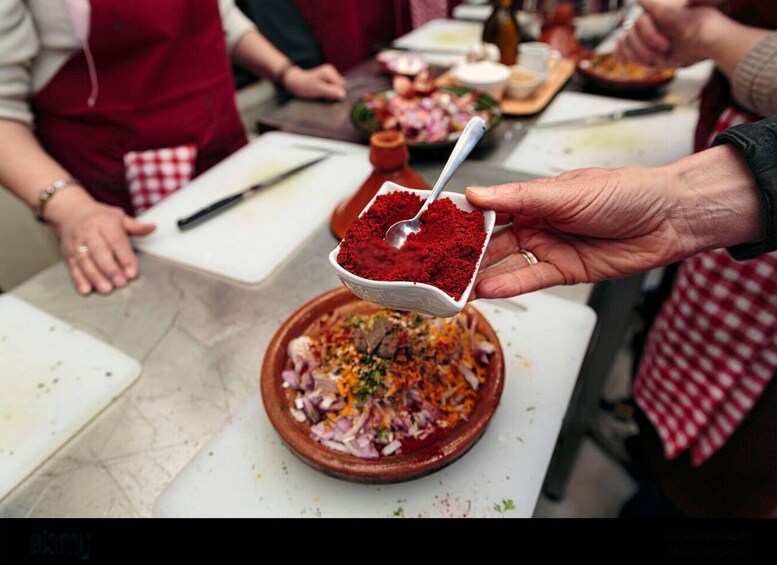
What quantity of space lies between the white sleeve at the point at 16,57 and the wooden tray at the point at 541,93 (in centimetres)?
126

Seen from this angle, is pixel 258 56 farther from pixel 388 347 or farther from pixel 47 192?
pixel 388 347

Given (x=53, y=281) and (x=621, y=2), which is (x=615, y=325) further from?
(x=621, y=2)

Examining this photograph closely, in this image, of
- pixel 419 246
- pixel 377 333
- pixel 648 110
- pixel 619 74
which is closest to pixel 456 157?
pixel 419 246

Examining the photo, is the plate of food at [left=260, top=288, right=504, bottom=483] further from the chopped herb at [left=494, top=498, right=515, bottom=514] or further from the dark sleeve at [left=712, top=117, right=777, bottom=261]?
the dark sleeve at [left=712, top=117, right=777, bottom=261]

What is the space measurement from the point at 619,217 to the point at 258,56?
4.98 ft

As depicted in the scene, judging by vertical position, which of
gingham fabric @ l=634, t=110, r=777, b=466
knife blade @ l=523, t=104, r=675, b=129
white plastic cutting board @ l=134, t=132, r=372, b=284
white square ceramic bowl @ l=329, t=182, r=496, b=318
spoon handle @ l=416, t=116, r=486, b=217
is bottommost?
gingham fabric @ l=634, t=110, r=777, b=466

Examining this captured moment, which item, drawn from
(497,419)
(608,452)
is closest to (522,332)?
(497,419)

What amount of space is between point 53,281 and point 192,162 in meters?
0.53

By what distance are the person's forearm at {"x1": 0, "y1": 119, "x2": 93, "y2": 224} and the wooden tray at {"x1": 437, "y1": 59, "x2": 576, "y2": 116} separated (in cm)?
128

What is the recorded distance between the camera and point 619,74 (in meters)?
1.73

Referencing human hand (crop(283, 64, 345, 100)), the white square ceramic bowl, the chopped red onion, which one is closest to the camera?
the white square ceramic bowl

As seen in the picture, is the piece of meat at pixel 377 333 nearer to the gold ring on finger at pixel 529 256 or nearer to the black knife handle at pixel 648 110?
the gold ring on finger at pixel 529 256

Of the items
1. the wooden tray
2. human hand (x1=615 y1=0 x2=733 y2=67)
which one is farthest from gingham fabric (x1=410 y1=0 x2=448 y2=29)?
human hand (x1=615 y1=0 x2=733 y2=67)

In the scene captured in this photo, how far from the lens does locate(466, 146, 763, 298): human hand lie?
0.76 metres
